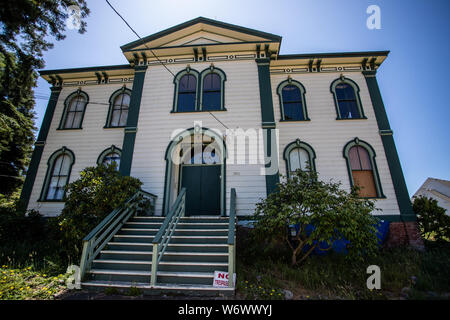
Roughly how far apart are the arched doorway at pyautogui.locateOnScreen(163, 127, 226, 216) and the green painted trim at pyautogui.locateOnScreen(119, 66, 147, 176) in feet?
5.65

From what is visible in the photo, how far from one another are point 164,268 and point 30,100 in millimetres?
19193

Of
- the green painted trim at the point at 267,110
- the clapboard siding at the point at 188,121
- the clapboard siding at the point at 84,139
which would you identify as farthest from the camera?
the clapboard siding at the point at 84,139

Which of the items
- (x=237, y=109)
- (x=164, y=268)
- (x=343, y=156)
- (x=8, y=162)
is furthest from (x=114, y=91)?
(x=343, y=156)

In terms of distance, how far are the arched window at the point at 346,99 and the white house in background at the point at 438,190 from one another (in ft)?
52.9

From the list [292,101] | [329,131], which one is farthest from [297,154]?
[292,101]

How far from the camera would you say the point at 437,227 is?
750cm

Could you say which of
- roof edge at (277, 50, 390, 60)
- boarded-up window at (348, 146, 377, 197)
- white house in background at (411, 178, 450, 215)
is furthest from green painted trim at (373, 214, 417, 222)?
white house in background at (411, 178, 450, 215)

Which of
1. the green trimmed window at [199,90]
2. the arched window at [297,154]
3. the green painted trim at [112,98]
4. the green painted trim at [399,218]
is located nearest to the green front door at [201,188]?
the green trimmed window at [199,90]

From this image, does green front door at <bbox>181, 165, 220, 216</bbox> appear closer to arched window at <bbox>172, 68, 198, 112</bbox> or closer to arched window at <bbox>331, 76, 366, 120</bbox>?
arched window at <bbox>172, 68, 198, 112</bbox>

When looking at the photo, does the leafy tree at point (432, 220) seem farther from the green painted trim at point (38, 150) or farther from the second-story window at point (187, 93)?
the green painted trim at point (38, 150)

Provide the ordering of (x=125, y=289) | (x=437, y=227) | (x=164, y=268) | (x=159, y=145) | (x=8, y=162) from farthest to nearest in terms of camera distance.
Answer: (x=8, y=162)
(x=159, y=145)
(x=437, y=227)
(x=164, y=268)
(x=125, y=289)

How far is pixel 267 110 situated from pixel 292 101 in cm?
218

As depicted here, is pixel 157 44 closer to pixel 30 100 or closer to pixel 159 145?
pixel 159 145

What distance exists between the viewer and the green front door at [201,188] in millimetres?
8547
